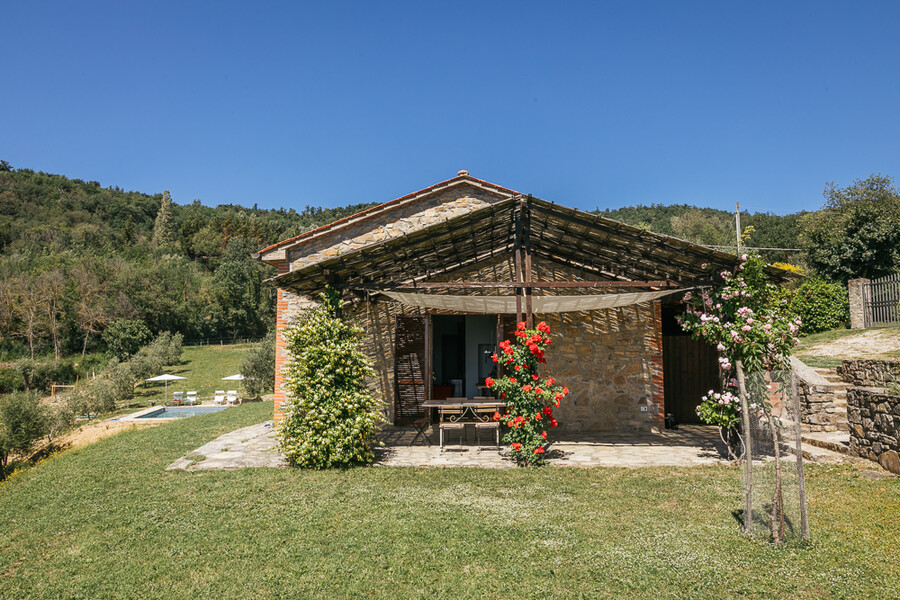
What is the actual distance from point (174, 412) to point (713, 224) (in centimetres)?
4244

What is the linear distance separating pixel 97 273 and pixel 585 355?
45.3m

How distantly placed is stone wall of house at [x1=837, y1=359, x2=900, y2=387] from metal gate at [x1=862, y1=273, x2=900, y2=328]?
7.50 metres

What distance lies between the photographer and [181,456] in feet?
28.6

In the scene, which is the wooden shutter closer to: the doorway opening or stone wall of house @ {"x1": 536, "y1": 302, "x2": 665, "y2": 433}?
the doorway opening

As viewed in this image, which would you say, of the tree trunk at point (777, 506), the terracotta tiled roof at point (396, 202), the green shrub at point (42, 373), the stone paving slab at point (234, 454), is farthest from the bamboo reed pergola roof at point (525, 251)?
the green shrub at point (42, 373)

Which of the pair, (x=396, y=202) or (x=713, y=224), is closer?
(x=396, y=202)

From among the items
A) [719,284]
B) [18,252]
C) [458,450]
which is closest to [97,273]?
[18,252]

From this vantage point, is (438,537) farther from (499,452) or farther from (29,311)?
(29,311)

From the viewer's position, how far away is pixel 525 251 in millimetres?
7883

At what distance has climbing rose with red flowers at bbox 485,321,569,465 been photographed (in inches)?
291

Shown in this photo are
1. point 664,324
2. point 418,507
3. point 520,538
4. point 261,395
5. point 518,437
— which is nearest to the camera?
point 520,538

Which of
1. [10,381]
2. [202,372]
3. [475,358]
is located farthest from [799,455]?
[10,381]

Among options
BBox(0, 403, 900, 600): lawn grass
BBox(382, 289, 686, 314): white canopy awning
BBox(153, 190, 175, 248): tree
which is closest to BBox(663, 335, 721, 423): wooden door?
BBox(382, 289, 686, 314): white canopy awning

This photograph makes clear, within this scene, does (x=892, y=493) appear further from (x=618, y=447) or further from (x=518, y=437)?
(x=518, y=437)
